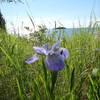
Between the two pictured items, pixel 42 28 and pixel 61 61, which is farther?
pixel 42 28

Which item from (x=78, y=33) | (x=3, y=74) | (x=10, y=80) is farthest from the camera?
(x=78, y=33)

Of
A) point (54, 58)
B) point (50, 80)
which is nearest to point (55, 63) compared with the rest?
point (54, 58)

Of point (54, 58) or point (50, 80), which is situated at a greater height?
point (54, 58)

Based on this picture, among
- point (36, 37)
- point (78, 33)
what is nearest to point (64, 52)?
point (36, 37)

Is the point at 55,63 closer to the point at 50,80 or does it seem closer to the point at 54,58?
the point at 54,58

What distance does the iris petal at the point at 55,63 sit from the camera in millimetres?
822

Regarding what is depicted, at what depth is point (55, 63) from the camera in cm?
84

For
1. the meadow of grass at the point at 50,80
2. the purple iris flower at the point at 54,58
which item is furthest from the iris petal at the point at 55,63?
the meadow of grass at the point at 50,80

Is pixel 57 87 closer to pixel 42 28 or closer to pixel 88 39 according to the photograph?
pixel 88 39

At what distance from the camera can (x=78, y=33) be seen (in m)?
2.78

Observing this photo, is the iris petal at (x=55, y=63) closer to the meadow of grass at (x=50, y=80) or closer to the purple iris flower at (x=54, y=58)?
the purple iris flower at (x=54, y=58)

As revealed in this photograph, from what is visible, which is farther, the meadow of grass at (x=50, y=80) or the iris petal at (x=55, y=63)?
the meadow of grass at (x=50, y=80)

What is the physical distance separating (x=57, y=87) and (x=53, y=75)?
0.41 m

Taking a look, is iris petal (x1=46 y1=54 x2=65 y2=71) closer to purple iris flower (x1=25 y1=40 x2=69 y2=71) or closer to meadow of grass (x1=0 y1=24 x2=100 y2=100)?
purple iris flower (x1=25 y1=40 x2=69 y2=71)
